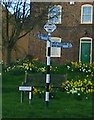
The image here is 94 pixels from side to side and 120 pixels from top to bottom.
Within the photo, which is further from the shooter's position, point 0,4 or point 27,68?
point 0,4

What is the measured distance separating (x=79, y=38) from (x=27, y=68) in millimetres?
13564

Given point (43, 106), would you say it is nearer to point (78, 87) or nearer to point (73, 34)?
point (78, 87)

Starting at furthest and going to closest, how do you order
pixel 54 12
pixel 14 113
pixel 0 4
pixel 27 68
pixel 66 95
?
pixel 54 12, pixel 0 4, pixel 27 68, pixel 66 95, pixel 14 113

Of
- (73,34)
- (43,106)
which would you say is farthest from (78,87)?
(73,34)

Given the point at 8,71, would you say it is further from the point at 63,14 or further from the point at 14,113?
the point at 63,14

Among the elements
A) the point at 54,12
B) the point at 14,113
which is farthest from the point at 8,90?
the point at 54,12

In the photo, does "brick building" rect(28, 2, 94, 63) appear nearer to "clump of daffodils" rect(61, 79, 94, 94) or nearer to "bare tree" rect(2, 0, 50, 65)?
"bare tree" rect(2, 0, 50, 65)

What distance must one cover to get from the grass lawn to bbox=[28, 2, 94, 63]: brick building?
1799cm

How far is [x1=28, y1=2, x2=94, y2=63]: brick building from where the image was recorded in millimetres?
34469

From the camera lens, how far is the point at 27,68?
71.4ft

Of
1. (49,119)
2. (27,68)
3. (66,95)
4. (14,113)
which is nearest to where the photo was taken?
(49,119)

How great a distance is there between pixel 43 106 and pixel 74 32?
22843 millimetres

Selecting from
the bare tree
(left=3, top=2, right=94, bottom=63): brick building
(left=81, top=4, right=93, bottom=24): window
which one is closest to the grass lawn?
the bare tree

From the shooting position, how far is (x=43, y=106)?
12.3 m
